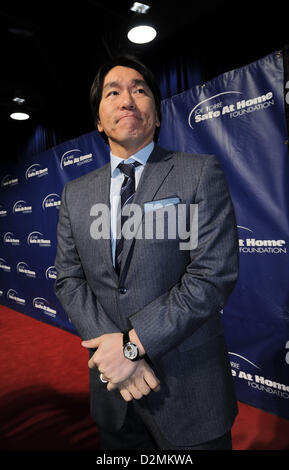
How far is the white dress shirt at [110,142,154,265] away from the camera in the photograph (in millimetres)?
1076

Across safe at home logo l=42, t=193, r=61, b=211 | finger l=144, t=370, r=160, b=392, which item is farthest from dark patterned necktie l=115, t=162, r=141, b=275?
safe at home logo l=42, t=193, r=61, b=211

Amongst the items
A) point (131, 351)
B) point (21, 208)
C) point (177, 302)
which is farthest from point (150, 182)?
point (21, 208)

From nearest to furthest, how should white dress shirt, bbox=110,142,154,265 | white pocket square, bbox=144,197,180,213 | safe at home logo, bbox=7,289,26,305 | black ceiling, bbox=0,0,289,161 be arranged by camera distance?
1. white pocket square, bbox=144,197,180,213
2. white dress shirt, bbox=110,142,154,265
3. black ceiling, bbox=0,0,289,161
4. safe at home logo, bbox=7,289,26,305

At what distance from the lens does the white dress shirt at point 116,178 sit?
1.08 metres

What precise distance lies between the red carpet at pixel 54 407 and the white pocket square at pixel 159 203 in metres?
1.85

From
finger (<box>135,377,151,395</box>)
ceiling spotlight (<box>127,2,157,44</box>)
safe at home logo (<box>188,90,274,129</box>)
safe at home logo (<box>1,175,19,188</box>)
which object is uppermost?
ceiling spotlight (<box>127,2,157,44</box>)

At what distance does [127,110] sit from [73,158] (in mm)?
3001

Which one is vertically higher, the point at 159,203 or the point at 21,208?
the point at 21,208

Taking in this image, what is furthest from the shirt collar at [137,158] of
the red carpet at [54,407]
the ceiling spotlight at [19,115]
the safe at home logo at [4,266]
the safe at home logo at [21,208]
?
the safe at home logo at [4,266]

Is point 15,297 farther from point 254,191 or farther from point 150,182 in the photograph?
point 150,182

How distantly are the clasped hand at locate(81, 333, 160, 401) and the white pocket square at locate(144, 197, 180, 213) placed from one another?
1.52 ft

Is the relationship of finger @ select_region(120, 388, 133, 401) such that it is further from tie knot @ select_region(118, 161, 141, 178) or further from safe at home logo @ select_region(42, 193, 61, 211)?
safe at home logo @ select_region(42, 193, 61, 211)

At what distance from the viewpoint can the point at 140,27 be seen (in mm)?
2586
